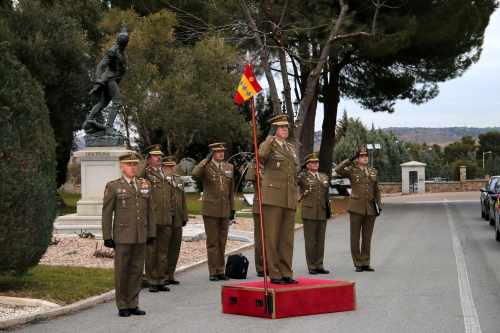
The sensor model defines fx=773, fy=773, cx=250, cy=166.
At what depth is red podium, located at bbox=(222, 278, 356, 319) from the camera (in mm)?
8883

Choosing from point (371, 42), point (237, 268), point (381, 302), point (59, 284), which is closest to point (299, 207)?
point (371, 42)

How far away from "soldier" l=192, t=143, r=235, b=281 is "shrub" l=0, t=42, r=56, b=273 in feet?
10.4

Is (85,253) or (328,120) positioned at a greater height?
(328,120)

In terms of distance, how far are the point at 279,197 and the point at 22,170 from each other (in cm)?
334

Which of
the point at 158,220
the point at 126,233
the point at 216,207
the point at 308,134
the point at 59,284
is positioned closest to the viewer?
the point at 126,233

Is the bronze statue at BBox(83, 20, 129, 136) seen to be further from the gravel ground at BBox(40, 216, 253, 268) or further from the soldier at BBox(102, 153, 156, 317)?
the soldier at BBox(102, 153, 156, 317)

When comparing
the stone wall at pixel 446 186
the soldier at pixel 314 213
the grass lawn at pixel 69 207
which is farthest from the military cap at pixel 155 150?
the stone wall at pixel 446 186

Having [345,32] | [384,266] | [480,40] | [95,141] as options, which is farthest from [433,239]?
[480,40]

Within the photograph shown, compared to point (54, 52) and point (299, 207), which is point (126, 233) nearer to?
point (54, 52)

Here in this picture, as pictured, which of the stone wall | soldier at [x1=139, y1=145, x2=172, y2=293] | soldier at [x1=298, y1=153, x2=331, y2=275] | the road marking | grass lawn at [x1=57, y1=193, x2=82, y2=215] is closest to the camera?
the road marking

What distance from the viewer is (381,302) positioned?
990cm

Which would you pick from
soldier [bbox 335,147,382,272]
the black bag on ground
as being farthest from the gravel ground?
soldier [bbox 335,147,382,272]

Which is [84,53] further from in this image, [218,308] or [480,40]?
[218,308]

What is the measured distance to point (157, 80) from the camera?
3734 centimetres
